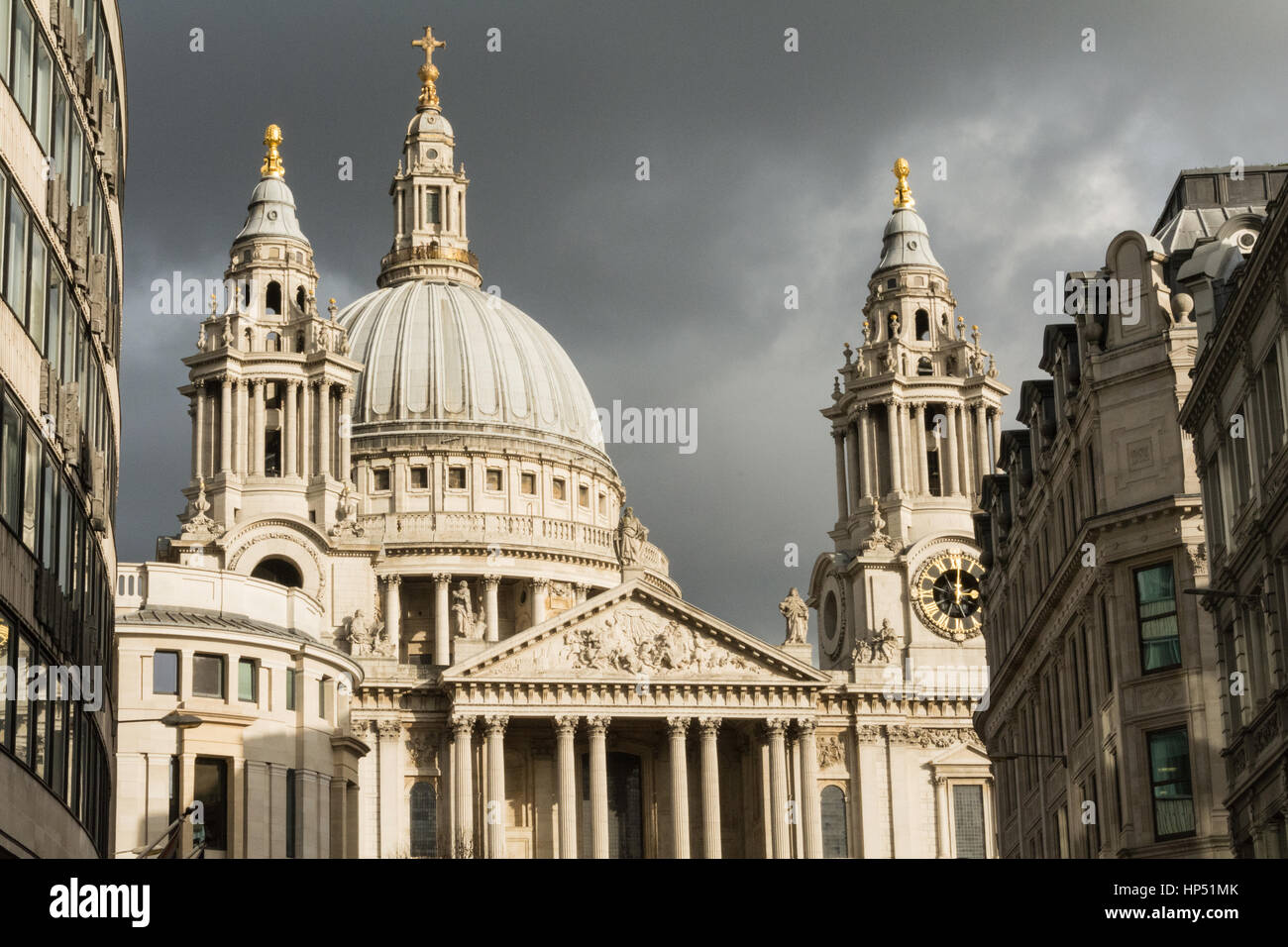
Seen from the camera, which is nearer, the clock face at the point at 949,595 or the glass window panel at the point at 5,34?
the glass window panel at the point at 5,34

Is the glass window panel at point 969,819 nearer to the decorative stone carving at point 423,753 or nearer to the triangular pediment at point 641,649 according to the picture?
the triangular pediment at point 641,649

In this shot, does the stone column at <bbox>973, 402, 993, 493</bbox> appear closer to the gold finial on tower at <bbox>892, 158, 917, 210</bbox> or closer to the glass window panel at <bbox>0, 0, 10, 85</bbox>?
the gold finial on tower at <bbox>892, 158, 917, 210</bbox>

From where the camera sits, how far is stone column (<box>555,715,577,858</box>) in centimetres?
11300

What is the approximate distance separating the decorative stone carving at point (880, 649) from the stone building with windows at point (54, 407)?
236 feet

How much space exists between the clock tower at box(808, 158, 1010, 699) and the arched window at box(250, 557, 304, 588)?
26.9 meters

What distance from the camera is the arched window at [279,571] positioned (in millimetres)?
120125

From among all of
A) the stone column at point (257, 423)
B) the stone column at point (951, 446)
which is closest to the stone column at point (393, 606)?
the stone column at point (257, 423)

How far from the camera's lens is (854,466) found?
124875mm

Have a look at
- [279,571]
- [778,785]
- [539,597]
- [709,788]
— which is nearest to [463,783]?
[709,788]

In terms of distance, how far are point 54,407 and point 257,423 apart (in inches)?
3333

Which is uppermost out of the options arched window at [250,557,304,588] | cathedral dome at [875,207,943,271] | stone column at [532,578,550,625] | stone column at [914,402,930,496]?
cathedral dome at [875,207,943,271]

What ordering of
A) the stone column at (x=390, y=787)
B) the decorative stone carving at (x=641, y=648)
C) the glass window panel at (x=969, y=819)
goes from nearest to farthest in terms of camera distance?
the stone column at (x=390, y=787) < the decorative stone carving at (x=641, y=648) < the glass window panel at (x=969, y=819)

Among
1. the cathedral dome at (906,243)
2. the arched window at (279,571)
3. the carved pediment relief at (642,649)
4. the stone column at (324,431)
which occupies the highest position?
the cathedral dome at (906,243)

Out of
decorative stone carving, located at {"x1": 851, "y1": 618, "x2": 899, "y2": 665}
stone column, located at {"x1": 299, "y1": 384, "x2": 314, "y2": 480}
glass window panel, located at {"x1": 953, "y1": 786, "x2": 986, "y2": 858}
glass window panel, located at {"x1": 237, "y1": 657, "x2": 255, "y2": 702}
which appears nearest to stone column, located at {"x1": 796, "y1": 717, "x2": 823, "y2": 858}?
decorative stone carving, located at {"x1": 851, "y1": 618, "x2": 899, "y2": 665}
